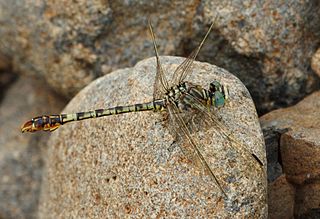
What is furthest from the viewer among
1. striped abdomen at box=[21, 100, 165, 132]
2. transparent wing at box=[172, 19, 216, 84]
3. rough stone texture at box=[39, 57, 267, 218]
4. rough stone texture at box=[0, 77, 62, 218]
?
rough stone texture at box=[0, 77, 62, 218]

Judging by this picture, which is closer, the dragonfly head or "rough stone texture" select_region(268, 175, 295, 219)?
the dragonfly head

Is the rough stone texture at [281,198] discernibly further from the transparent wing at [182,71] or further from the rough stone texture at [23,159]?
the rough stone texture at [23,159]

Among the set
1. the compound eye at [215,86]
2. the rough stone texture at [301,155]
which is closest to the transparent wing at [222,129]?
the compound eye at [215,86]

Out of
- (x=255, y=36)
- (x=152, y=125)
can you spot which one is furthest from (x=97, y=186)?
(x=255, y=36)

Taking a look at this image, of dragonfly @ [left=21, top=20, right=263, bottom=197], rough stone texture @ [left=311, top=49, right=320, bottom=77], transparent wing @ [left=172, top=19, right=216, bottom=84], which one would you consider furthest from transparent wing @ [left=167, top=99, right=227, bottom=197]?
rough stone texture @ [left=311, top=49, right=320, bottom=77]

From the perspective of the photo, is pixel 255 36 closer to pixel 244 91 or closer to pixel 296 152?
pixel 244 91

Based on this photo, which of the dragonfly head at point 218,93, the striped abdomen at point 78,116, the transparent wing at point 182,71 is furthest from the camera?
the transparent wing at point 182,71

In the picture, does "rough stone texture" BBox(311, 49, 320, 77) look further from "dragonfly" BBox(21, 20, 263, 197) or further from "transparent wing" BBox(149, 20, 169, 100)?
"transparent wing" BBox(149, 20, 169, 100)

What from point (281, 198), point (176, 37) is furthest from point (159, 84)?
point (281, 198)
